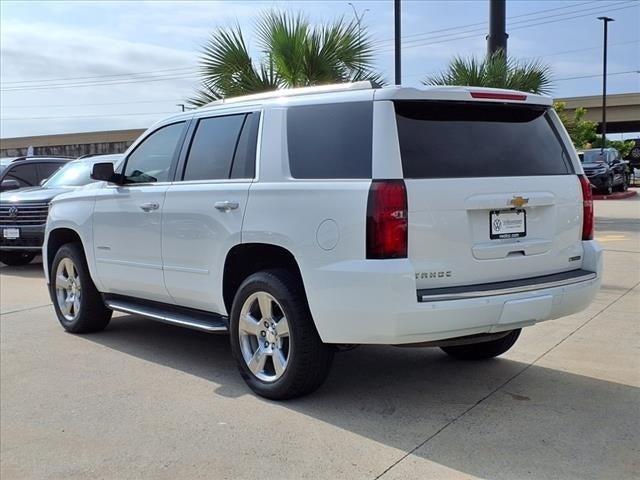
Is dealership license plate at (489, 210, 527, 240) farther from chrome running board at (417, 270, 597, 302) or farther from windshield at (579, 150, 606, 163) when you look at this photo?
windshield at (579, 150, 606, 163)

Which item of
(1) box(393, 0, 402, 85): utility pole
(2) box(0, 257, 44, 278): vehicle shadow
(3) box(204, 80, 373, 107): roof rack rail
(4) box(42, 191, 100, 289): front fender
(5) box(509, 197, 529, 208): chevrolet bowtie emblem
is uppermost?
(1) box(393, 0, 402, 85): utility pole

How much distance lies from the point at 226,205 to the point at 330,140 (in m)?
0.92

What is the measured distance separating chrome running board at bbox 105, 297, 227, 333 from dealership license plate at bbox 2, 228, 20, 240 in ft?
18.0

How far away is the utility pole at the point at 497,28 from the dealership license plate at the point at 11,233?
9.61 m

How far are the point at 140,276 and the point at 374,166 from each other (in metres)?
2.56

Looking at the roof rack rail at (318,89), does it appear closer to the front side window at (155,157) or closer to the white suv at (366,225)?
the white suv at (366,225)

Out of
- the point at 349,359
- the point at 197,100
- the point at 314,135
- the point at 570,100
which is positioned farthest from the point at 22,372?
the point at 570,100

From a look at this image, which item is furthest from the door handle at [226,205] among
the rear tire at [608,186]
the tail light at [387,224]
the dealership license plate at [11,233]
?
the rear tire at [608,186]

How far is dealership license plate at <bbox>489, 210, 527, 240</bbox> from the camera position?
13.5 ft

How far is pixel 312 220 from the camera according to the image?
13.4 ft

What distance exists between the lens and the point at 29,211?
10.8 m

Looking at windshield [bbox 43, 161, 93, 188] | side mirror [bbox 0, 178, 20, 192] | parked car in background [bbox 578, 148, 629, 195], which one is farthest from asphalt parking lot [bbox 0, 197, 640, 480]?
parked car in background [bbox 578, 148, 629, 195]

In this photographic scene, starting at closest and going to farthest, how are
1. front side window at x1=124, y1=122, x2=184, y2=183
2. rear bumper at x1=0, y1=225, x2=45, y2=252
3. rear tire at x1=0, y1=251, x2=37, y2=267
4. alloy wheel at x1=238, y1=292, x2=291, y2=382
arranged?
alloy wheel at x1=238, y1=292, x2=291, y2=382 < front side window at x1=124, y1=122, x2=184, y2=183 < rear bumper at x1=0, y1=225, x2=45, y2=252 < rear tire at x1=0, y1=251, x2=37, y2=267

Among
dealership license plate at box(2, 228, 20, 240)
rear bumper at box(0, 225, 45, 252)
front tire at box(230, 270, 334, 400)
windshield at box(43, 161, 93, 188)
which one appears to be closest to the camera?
front tire at box(230, 270, 334, 400)
